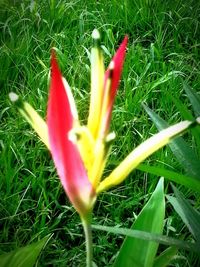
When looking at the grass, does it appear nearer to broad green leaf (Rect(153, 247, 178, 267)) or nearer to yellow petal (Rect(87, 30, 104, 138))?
broad green leaf (Rect(153, 247, 178, 267))

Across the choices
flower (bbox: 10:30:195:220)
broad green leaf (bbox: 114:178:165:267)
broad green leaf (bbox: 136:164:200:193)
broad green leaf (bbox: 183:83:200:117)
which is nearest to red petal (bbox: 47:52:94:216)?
flower (bbox: 10:30:195:220)

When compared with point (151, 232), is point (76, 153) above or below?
above

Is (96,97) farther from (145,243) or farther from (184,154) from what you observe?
(184,154)

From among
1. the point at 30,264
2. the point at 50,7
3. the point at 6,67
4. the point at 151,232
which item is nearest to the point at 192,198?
the point at 151,232

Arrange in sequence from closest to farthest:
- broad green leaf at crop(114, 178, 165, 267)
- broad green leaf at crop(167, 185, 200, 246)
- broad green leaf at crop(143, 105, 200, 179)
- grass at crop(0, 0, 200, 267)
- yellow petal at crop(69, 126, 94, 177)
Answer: yellow petal at crop(69, 126, 94, 177), broad green leaf at crop(114, 178, 165, 267), broad green leaf at crop(167, 185, 200, 246), broad green leaf at crop(143, 105, 200, 179), grass at crop(0, 0, 200, 267)

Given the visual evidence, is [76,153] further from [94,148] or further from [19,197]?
[19,197]

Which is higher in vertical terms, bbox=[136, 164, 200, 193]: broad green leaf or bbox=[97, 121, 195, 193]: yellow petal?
bbox=[97, 121, 195, 193]: yellow petal

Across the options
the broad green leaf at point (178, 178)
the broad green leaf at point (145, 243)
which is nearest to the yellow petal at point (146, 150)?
the broad green leaf at point (145, 243)
